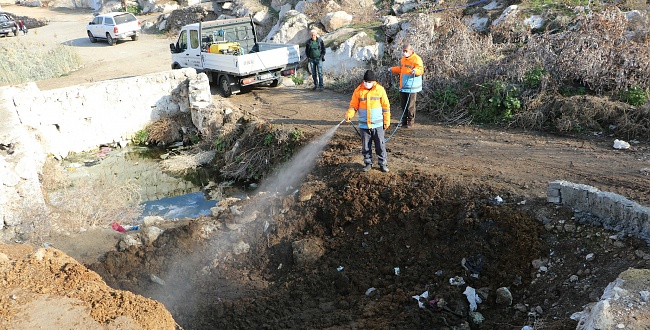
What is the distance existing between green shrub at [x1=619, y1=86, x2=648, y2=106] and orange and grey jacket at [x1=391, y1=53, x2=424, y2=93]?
12.9 ft

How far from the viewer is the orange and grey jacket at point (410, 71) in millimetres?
9969

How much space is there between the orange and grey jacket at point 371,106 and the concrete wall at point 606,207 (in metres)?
2.74

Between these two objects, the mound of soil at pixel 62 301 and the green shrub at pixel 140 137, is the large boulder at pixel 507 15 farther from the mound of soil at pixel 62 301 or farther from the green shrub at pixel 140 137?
the mound of soil at pixel 62 301

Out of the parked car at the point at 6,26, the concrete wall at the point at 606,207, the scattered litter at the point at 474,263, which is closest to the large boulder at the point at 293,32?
the concrete wall at the point at 606,207

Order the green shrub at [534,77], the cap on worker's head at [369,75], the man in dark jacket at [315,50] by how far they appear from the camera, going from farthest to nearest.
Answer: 1. the man in dark jacket at [315,50]
2. the green shrub at [534,77]
3. the cap on worker's head at [369,75]

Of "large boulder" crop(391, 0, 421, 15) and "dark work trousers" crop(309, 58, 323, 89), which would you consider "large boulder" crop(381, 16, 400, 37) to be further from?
"dark work trousers" crop(309, 58, 323, 89)

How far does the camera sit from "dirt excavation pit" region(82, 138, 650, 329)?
221 inches

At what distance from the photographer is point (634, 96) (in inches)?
381

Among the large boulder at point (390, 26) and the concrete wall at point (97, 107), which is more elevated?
the large boulder at point (390, 26)

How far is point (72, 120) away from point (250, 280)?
8.82 m

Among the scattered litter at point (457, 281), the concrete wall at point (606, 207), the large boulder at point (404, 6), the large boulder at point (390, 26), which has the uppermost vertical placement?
the large boulder at point (404, 6)

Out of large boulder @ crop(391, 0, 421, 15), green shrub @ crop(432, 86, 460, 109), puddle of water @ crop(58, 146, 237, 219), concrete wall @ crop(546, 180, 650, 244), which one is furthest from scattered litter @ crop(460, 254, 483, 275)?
large boulder @ crop(391, 0, 421, 15)

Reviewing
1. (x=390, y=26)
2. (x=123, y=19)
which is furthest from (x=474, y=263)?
(x=123, y=19)

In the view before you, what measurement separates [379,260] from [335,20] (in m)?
14.7
